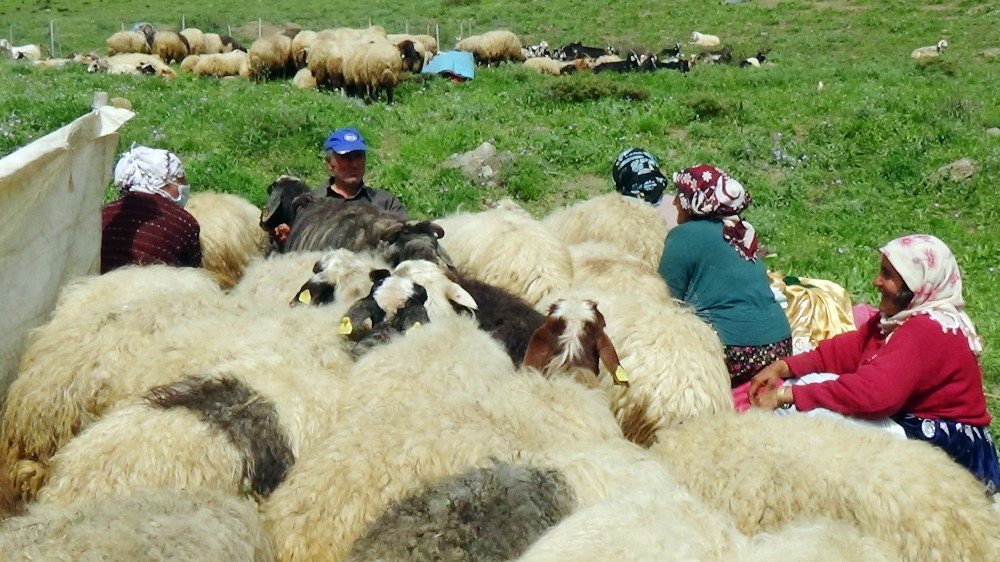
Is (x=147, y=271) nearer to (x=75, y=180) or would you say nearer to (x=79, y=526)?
(x=75, y=180)

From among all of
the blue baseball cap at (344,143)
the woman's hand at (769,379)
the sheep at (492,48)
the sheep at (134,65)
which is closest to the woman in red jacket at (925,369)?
the woman's hand at (769,379)

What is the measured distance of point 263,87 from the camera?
53.8ft

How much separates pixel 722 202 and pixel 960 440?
201cm

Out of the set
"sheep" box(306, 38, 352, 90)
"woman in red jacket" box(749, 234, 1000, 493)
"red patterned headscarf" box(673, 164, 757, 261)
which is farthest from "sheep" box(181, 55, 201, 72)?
"woman in red jacket" box(749, 234, 1000, 493)

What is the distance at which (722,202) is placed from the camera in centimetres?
566

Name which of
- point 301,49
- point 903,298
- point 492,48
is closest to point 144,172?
point 903,298

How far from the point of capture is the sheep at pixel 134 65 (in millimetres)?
21750

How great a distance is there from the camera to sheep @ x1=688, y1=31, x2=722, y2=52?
2831 centimetres

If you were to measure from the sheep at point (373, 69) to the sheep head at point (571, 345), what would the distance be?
41.5ft

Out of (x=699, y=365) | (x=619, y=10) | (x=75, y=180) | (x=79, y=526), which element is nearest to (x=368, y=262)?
(x=75, y=180)

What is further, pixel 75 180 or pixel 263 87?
pixel 263 87

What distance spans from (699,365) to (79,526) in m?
3.23

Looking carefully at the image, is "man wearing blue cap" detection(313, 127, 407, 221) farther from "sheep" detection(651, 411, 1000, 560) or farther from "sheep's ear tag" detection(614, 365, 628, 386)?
"sheep" detection(651, 411, 1000, 560)

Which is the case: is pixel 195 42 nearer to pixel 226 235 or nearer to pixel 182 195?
pixel 226 235
